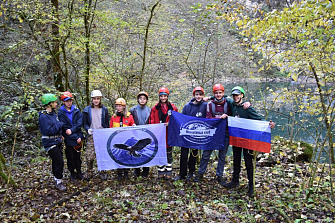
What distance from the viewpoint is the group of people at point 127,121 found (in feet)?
16.3

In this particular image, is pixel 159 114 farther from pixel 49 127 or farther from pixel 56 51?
pixel 56 51

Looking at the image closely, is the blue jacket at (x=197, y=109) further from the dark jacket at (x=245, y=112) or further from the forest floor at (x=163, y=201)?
the forest floor at (x=163, y=201)

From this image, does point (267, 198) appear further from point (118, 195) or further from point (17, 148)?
point (17, 148)

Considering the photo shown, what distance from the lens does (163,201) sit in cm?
484

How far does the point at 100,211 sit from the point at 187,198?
5.82 feet

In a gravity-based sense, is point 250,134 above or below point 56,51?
below

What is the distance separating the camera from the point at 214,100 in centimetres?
540

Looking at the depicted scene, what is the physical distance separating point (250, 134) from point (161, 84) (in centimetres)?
610

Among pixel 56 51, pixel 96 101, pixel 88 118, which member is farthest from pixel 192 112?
pixel 56 51

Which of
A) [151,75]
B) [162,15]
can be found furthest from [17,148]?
[162,15]

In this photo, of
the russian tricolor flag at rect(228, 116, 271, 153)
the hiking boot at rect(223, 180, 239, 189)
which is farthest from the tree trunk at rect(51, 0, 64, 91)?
the hiking boot at rect(223, 180, 239, 189)

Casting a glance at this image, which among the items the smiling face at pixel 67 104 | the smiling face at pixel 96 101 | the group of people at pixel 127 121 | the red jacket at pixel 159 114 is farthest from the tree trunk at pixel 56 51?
the red jacket at pixel 159 114

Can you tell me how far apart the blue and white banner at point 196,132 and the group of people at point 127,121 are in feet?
0.45

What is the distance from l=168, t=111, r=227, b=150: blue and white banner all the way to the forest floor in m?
0.97
